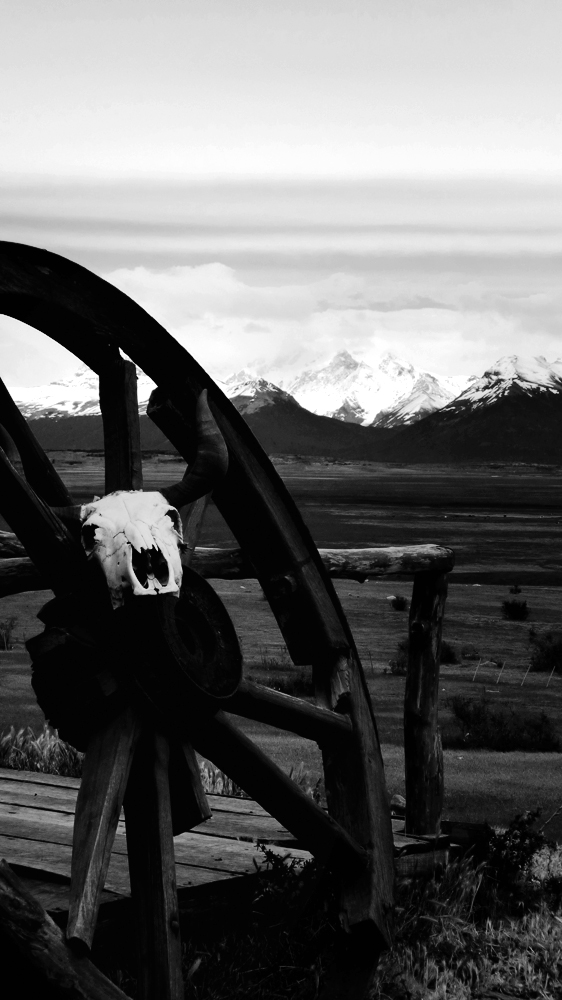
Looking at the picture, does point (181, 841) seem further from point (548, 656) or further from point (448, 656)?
point (548, 656)

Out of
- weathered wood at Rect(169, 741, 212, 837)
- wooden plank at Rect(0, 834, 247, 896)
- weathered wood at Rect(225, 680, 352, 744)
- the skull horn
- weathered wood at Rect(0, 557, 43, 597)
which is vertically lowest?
wooden plank at Rect(0, 834, 247, 896)

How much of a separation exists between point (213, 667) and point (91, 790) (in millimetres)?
463

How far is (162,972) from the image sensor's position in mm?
3121

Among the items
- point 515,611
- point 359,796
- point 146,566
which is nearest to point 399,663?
point 515,611

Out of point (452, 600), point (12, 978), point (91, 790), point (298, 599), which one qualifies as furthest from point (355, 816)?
point (452, 600)

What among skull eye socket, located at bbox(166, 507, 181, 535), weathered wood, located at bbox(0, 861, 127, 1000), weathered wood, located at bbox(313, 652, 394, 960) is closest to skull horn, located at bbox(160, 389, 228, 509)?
skull eye socket, located at bbox(166, 507, 181, 535)

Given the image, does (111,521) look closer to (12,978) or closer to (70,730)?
(70,730)

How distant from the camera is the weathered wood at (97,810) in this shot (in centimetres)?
298

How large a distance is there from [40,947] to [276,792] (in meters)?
1.01

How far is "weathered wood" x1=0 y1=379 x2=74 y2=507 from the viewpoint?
3.36 meters

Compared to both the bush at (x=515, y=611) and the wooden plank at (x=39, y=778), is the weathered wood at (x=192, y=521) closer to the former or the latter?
the wooden plank at (x=39, y=778)

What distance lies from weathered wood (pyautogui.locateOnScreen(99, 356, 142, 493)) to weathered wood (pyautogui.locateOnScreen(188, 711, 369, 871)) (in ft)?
2.46

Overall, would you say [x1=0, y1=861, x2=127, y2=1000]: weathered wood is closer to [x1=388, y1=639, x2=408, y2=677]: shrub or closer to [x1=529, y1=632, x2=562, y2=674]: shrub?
[x1=388, y1=639, x2=408, y2=677]: shrub

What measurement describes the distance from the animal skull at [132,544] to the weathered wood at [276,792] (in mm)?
562
